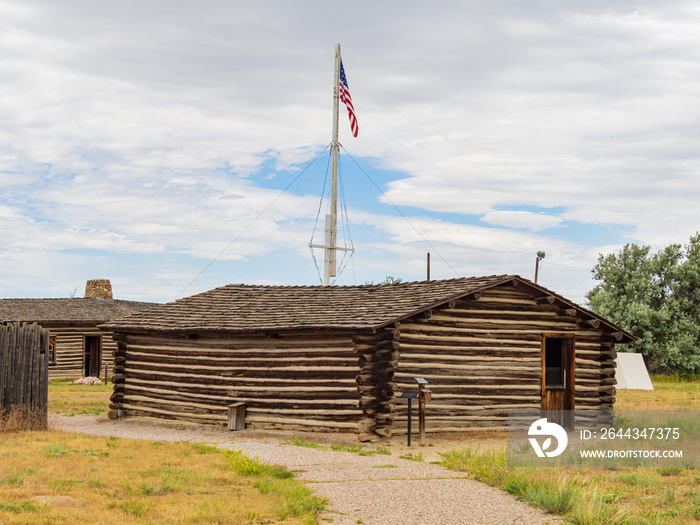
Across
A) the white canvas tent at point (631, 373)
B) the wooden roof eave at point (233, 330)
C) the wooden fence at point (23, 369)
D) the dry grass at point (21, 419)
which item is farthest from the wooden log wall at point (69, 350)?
the white canvas tent at point (631, 373)

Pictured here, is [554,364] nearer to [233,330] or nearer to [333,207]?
[233,330]

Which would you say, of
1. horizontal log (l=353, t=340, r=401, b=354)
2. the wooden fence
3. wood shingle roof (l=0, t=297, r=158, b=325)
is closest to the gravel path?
horizontal log (l=353, t=340, r=401, b=354)

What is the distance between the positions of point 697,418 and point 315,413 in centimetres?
908

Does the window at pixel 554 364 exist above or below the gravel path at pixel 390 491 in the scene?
above

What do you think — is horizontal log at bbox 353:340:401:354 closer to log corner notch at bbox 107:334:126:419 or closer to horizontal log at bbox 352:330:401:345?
horizontal log at bbox 352:330:401:345

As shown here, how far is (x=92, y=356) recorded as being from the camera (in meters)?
36.1

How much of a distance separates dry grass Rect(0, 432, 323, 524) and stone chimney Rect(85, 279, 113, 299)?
104 feet

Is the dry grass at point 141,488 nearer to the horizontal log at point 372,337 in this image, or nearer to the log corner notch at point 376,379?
the log corner notch at point 376,379

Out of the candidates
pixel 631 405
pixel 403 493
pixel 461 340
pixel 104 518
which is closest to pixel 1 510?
pixel 104 518

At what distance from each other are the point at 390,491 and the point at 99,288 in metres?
38.0

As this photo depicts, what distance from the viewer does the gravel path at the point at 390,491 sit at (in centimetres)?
831

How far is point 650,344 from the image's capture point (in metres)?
39.3

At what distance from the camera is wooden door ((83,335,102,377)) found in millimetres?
35656

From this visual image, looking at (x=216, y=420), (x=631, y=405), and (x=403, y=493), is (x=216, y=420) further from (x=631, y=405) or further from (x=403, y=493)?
(x=631, y=405)
